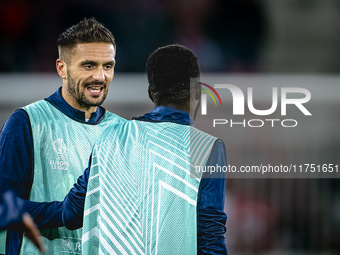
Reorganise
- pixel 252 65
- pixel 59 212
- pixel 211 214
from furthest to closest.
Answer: pixel 252 65 < pixel 59 212 < pixel 211 214

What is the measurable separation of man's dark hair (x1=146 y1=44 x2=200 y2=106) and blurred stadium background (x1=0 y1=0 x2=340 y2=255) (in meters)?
0.98

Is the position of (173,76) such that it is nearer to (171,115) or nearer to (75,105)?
(171,115)

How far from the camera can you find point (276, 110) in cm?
256

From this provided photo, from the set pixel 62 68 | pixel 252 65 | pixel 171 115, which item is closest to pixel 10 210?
pixel 62 68

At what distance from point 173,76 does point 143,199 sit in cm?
53

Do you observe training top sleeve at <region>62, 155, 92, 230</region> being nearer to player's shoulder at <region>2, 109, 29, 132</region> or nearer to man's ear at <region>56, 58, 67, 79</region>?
player's shoulder at <region>2, 109, 29, 132</region>

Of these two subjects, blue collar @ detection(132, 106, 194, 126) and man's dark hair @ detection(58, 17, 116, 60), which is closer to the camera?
blue collar @ detection(132, 106, 194, 126)

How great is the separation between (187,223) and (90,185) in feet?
1.41

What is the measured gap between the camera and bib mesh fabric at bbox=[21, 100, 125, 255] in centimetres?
164

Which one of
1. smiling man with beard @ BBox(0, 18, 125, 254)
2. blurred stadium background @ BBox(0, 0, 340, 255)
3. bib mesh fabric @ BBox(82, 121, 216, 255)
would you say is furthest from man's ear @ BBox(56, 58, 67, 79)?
blurred stadium background @ BBox(0, 0, 340, 255)

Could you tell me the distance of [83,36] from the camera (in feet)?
5.74

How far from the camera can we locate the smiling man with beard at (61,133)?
1.62m
